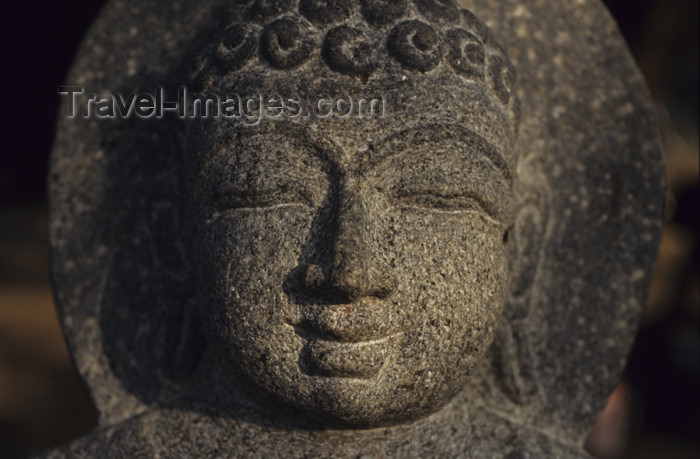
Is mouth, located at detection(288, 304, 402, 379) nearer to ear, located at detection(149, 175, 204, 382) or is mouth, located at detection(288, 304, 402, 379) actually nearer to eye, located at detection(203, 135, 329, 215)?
eye, located at detection(203, 135, 329, 215)

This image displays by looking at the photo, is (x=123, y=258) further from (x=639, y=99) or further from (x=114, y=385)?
(x=639, y=99)

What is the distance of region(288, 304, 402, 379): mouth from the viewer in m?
1.41

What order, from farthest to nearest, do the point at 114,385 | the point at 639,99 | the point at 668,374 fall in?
the point at 668,374 < the point at 639,99 < the point at 114,385

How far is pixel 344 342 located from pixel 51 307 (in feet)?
18.1

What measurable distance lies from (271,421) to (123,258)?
0.63 m

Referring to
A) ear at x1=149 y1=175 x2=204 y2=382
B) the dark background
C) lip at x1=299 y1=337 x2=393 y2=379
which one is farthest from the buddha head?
the dark background

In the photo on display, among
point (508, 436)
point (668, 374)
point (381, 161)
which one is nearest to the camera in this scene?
point (381, 161)

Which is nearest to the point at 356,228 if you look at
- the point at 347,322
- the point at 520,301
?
the point at 347,322

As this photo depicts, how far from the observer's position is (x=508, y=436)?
1744 mm

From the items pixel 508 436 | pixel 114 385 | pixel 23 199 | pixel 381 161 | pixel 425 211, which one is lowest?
pixel 508 436

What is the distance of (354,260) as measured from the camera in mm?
1388

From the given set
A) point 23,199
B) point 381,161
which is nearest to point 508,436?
point 381,161

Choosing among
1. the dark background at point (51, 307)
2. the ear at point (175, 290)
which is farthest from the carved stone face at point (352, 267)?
the dark background at point (51, 307)

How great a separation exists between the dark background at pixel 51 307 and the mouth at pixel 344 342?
155cm
